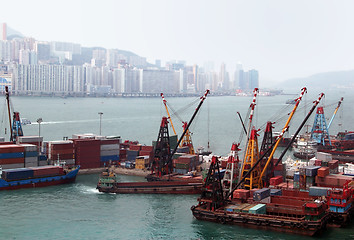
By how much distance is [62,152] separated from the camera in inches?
1133

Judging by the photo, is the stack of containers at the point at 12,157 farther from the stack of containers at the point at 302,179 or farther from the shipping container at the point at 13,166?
the stack of containers at the point at 302,179

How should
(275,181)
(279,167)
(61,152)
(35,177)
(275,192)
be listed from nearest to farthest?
(275,192) → (275,181) → (279,167) → (35,177) → (61,152)

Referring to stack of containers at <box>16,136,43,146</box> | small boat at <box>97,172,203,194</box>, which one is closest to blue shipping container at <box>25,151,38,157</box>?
stack of containers at <box>16,136,43,146</box>

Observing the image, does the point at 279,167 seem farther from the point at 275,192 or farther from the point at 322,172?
the point at 275,192

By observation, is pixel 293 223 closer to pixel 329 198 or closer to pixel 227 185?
pixel 329 198

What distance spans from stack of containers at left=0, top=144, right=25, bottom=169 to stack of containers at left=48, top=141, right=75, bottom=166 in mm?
2262

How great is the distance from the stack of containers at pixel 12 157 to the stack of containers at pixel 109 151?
17.5 feet

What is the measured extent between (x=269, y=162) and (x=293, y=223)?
20.9 feet

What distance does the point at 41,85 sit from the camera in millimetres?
151500

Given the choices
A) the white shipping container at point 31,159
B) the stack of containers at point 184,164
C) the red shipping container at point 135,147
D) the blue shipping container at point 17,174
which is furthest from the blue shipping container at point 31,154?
the stack of containers at point 184,164

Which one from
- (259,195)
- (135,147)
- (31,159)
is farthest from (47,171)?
(259,195)

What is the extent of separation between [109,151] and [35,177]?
6.45 m

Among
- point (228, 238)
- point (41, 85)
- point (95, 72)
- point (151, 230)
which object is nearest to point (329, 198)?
point (228, 238)

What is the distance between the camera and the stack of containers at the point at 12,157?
2592cm
